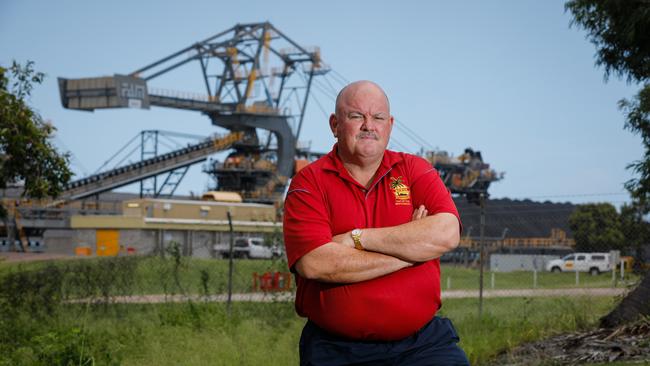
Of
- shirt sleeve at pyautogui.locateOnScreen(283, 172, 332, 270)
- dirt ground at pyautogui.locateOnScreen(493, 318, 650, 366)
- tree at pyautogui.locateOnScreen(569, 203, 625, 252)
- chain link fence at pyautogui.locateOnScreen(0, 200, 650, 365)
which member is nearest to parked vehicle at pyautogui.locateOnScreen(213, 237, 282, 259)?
tree at pyautogui.locateOnScreen(569, 203, 625, 252)

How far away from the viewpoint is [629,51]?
12117mm

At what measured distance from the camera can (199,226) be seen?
5231 cm

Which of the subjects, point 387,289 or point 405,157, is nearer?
point 387,289

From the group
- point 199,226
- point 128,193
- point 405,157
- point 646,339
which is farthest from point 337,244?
point 128,193

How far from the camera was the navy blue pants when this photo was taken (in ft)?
12.3

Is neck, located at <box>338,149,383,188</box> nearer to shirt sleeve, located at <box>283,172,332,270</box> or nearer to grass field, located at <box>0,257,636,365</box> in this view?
shirt sleeve, located at <box>283,172,332,270</box>

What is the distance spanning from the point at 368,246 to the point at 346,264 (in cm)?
13

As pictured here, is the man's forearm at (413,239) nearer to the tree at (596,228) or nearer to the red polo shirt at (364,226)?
the red polo shirt at (364,226)

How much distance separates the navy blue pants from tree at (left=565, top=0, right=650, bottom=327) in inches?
260

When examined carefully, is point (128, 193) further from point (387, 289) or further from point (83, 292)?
point (387, 289)

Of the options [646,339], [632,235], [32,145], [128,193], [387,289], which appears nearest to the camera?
[387,289]

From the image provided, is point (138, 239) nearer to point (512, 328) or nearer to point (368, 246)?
point (512, 328)

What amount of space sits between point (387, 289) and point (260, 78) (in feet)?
272

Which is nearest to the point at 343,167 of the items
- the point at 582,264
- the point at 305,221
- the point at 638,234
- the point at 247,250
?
the point at 305,221
